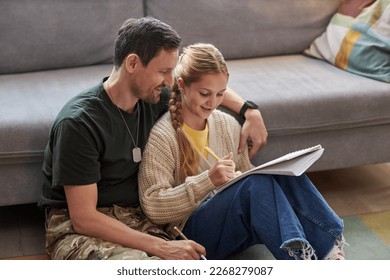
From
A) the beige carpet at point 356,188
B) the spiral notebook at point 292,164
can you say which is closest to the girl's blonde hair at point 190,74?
the spiral notebook at point 292,164

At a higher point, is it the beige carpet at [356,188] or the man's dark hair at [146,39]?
the man's dark hair at [146,39]

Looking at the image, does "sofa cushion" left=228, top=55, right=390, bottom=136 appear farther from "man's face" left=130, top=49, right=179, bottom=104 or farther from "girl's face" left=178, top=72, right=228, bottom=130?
"man's face" left=130, top=49, right=179, bottom=104

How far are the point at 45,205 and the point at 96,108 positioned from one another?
1.16ft

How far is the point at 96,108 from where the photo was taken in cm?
206

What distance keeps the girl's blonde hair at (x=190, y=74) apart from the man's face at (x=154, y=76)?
94 millimetres

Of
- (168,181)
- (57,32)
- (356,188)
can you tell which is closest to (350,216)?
(356,188)

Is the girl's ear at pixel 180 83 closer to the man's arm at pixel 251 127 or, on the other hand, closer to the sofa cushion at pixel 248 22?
the man's arm at pixel 251 127

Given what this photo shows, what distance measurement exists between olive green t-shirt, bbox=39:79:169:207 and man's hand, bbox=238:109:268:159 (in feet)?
0.89

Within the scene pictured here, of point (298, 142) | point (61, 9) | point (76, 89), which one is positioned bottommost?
point (298, 142)

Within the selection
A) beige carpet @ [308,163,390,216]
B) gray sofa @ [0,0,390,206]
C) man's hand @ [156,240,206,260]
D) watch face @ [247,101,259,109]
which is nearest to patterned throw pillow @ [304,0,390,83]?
gray sofa @ [0,0,390,206]

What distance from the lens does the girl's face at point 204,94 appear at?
6.98 feet

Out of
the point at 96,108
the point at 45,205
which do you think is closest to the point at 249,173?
the point at 96,108

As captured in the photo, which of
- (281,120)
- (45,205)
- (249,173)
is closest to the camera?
(249,173)
